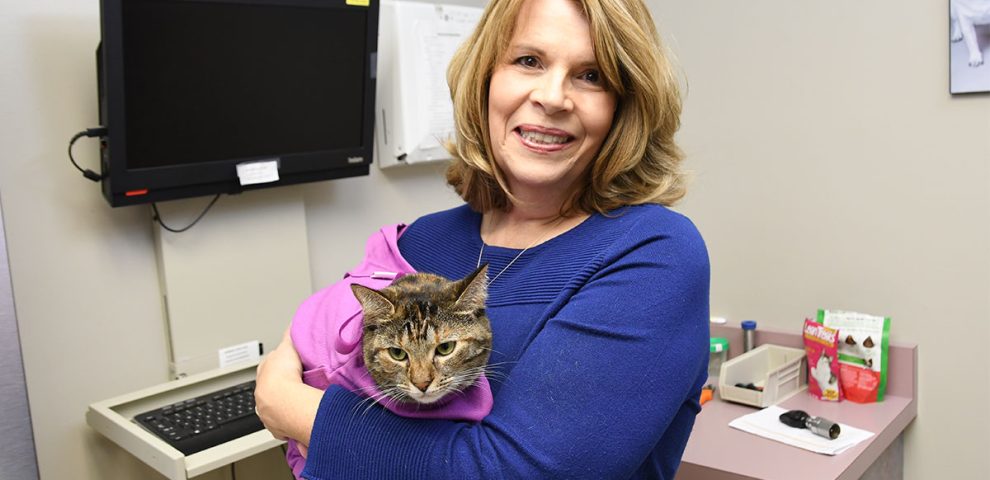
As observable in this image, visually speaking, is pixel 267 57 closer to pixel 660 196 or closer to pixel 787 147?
pixel 660 196

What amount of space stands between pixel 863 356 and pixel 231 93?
1.88 metres

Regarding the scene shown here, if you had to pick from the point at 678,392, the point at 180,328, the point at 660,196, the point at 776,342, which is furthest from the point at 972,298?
the point at 180,328


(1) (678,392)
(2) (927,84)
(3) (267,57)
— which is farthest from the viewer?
(2) (927,84)

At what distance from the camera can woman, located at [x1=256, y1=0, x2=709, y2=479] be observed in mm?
975

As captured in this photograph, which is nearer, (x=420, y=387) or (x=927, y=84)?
(x=420, y=387)

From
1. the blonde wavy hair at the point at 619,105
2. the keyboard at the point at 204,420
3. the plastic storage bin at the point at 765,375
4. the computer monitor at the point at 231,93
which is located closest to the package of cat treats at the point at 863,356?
the plastic storage bin at the point at 765,375

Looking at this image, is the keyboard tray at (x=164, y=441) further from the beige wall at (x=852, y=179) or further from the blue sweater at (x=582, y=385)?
the beige wall at (x=852, y=179)

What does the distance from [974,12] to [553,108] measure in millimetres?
1519

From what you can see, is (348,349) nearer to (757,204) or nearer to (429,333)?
(429,333)

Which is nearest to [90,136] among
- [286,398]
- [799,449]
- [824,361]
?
[286,398]

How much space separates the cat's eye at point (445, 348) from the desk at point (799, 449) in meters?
1.03

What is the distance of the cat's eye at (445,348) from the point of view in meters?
1.14

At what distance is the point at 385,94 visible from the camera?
2.57 metres

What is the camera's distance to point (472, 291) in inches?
44.7
